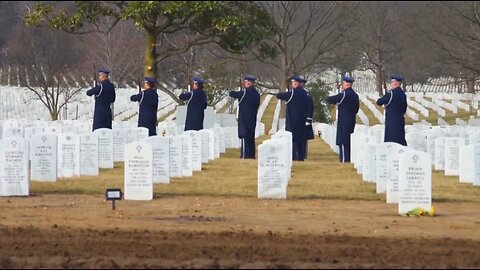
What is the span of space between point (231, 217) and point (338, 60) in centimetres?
3471

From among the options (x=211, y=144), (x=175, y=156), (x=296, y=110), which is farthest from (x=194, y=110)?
(x=175, y=156)

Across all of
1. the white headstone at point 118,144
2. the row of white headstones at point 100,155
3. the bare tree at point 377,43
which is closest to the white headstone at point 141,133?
the row of white headstones at point 100,155

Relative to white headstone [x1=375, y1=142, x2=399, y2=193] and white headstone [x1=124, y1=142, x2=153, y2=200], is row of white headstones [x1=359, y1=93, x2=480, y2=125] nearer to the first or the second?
white headstone [x1=375, y1=142, x2=399, y2=193]

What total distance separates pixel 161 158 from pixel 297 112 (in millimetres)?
7855

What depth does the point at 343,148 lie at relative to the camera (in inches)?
1064

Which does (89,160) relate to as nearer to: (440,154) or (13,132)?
(13,132)

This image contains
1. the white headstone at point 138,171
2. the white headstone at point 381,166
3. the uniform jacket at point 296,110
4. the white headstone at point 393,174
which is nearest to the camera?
the white headstone at point 393,174

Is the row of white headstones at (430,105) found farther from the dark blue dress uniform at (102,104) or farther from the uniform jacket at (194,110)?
the dark blue dress uniform at (102,104)

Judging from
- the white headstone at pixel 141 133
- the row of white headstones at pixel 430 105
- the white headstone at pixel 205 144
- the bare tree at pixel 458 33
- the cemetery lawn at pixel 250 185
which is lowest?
the cemetery lawn at pixel 250 185

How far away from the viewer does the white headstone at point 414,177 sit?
15.8m

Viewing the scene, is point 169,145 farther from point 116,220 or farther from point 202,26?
point 202,26

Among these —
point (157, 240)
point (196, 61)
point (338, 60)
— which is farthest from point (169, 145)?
point (196, 61)

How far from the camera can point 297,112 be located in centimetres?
2667

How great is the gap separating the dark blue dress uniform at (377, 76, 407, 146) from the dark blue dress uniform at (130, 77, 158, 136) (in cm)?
637
